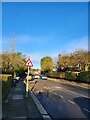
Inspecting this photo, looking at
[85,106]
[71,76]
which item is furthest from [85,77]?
[85,106]

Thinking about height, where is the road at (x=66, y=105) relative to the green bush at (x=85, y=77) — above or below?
below

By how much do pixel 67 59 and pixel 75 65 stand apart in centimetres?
568

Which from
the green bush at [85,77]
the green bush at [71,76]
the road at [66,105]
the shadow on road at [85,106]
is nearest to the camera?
the road at [66,105]

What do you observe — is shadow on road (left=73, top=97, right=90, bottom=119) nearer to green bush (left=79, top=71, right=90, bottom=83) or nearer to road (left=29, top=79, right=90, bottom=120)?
road (left=29, top=79, right=90, bottom=120)

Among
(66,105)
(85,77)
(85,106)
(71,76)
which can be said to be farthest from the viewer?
(71,76)

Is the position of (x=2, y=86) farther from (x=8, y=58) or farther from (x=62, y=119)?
(x=8, y=58)

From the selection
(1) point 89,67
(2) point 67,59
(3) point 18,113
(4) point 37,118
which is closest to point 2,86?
(3) point 18,113

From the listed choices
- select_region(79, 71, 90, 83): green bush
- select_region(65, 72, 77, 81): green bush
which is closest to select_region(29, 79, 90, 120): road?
select_region(79, 71, 90, 83): green bush

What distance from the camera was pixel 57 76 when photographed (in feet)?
282

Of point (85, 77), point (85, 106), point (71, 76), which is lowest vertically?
point (85, 106)

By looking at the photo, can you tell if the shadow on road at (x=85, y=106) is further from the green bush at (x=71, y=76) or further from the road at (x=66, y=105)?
the green bush at (x=71, y=76)

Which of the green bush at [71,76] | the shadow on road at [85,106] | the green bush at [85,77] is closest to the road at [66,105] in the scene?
the shadow on road at [85,106]

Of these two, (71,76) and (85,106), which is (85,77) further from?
(85,106)

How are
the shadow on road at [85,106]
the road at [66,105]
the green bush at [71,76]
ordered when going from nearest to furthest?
the road at [66,105] → the shadow on road at [85,106] → the green bush at [71,76]
